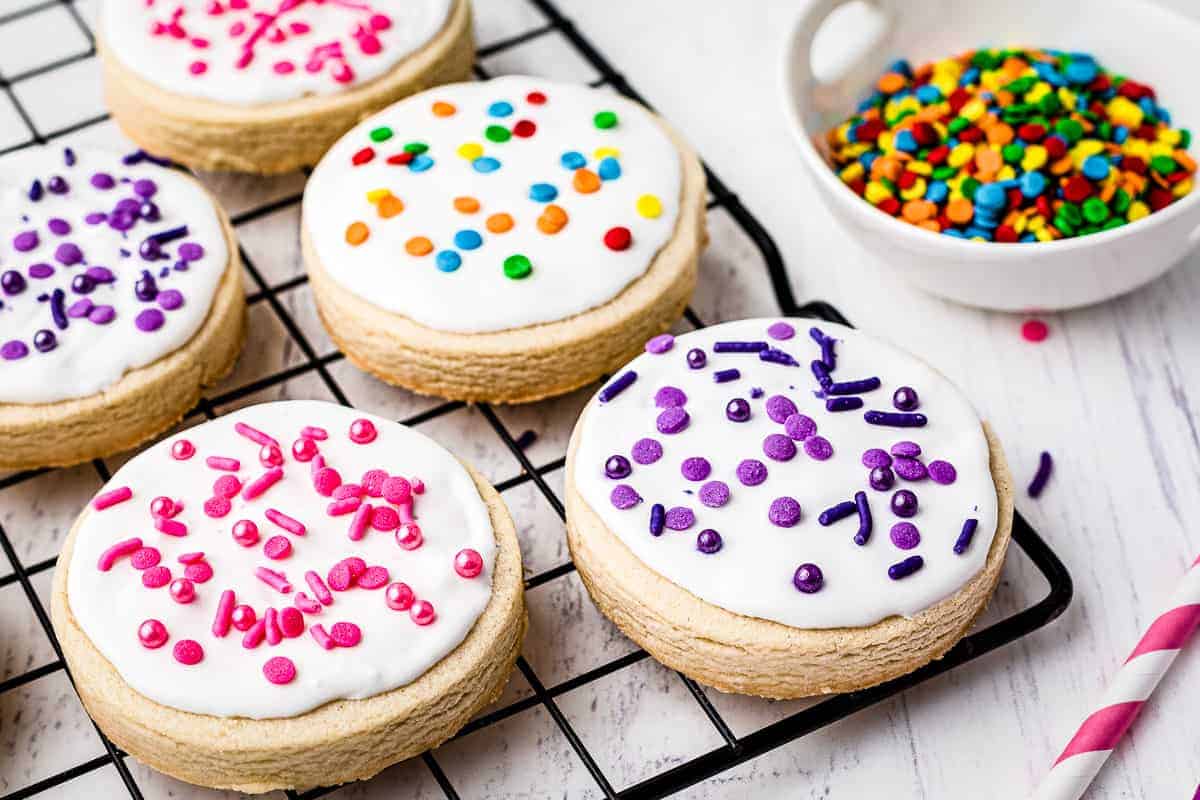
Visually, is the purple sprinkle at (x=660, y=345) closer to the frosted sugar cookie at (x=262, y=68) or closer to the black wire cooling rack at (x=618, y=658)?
the black wire cooling rack at (x=618, y=658)

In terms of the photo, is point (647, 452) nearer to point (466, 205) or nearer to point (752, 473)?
point (752, 473)

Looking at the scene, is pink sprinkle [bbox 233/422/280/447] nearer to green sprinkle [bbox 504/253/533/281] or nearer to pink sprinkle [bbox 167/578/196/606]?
pink sprinkle [bbox 167/578/196/606]

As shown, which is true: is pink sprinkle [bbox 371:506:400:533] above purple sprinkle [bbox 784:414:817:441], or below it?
below

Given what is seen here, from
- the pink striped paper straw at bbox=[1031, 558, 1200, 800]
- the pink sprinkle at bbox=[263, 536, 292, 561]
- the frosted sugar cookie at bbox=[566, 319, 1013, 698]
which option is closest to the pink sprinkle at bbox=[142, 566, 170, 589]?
the pink sprinkle at bbox=[263, 536, 292, 561]

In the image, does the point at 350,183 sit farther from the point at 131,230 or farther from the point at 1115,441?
the point at 1115,441

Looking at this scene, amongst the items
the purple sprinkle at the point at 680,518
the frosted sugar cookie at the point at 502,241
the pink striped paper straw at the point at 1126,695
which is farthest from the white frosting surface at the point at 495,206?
the pink striped paper straw at the point at 1126,695
